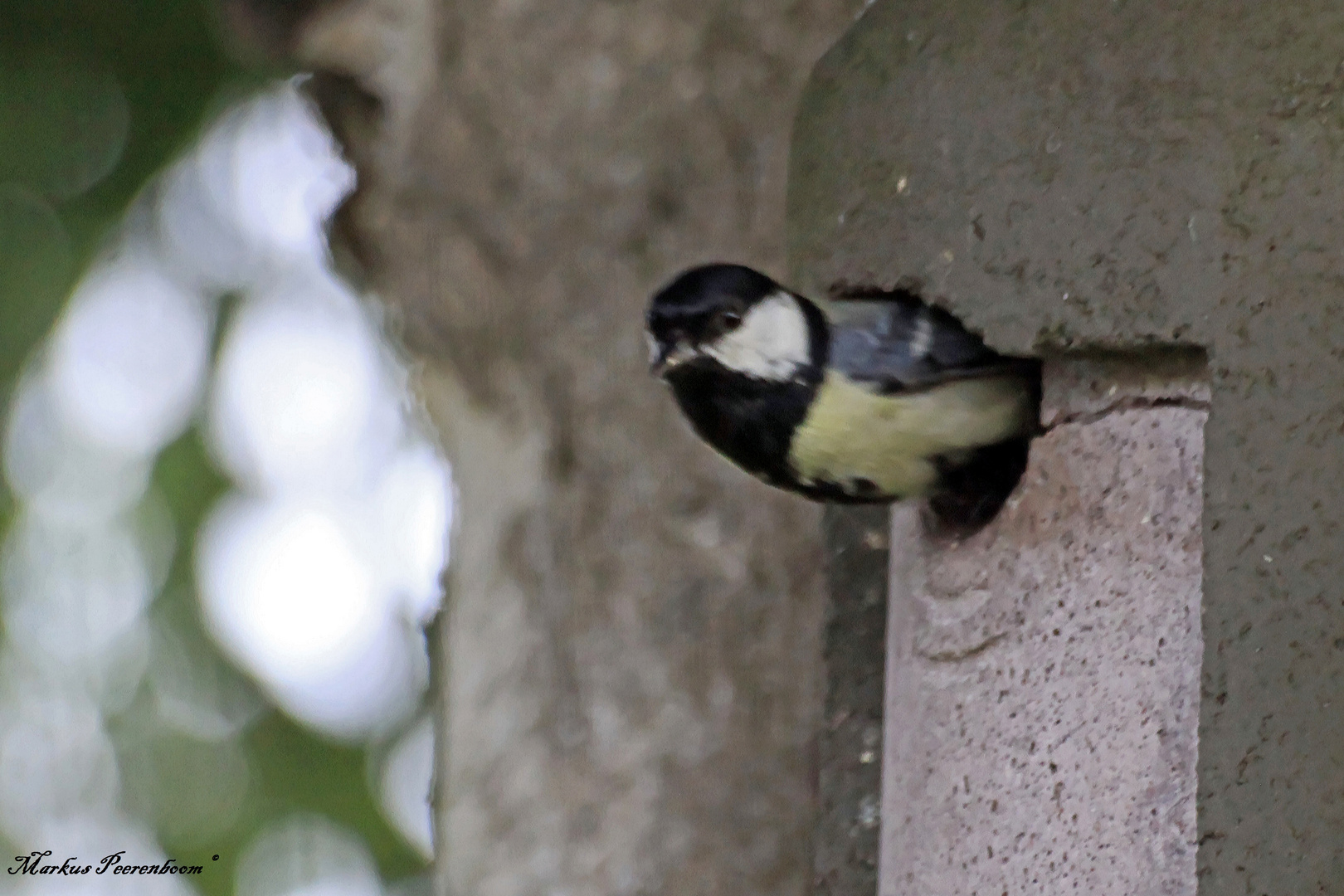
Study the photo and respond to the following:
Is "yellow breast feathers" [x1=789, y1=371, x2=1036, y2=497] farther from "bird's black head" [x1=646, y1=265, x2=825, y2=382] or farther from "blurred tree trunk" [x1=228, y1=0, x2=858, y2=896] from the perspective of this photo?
"blurred tree trunk" [x1=228, y1=0, x2=858, y2=896]

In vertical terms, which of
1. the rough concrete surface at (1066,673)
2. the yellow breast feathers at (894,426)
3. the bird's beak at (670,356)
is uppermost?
the bird's beak at (670,356)

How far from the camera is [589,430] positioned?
234cm

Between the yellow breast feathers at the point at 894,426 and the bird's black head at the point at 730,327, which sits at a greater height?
the bird's black head at the point at 730,327

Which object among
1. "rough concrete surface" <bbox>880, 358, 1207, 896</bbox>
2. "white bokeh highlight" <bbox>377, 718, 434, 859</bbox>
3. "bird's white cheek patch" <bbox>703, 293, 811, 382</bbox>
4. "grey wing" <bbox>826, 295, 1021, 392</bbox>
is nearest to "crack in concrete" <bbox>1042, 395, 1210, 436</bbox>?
"rough concrete surface" <bbox>880, 358, 1207, 896</bbox>

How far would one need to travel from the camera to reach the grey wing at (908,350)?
155 centimetres

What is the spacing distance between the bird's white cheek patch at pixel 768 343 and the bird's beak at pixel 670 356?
24 mm

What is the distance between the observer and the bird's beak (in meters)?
1.55

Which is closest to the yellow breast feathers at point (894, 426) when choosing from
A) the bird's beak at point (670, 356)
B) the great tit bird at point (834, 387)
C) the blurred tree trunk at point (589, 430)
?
the great tit bird at point (834, 387)

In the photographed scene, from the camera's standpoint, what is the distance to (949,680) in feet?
5.15

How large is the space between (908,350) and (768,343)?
14 cm

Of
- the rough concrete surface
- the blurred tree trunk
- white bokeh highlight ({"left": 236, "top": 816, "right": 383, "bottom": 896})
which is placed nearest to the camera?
the rough concrete surface

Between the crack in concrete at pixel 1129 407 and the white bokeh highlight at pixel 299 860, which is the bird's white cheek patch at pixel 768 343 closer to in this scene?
the crack in concrete at pixel 1129 407

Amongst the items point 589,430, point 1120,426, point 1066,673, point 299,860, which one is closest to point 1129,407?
point 1120,426

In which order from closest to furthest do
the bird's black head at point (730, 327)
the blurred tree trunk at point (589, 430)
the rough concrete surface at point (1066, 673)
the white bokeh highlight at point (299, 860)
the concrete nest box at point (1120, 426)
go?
1. the concrete nest box at point (1120, 426)
2. the rough concrete surface at point (1066, 673)
3. the bird's black head at point (730, 327)
4. the blurred tree trunk at point (589, 430)
5. the white bokeh highlight at point (299, 860)
